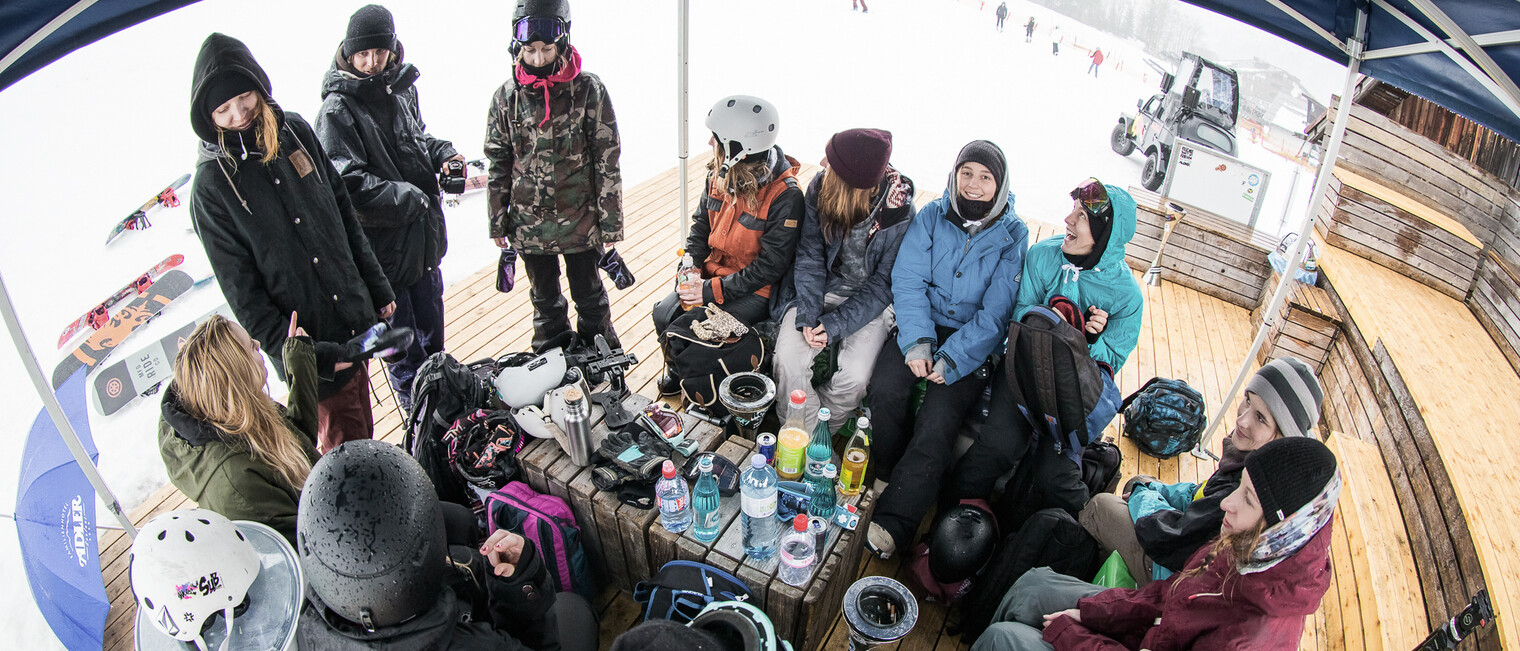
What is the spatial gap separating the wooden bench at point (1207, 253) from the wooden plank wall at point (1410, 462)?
57 cm

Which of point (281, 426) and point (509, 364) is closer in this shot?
point (281, 426)

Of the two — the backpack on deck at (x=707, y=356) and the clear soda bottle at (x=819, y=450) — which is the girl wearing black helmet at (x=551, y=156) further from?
the clear soda bottle at (x=819, y=450)

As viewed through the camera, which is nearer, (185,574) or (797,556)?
(185,574)

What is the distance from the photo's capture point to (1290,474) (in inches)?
63.5

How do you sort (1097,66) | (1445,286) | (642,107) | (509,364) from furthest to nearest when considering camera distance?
(1097,66)
(642,107)
(1445,286)
(509,364)

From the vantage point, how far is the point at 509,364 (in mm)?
3037

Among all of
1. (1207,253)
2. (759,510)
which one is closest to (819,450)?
(759,510)

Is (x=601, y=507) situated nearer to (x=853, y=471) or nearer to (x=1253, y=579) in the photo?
(x=853, y=471)

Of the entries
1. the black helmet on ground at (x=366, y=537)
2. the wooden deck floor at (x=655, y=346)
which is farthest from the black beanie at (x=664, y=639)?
the wooden deck floor at (x=655, y=346)

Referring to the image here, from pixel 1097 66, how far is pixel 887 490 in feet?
52.2

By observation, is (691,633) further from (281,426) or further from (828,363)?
(828,363)

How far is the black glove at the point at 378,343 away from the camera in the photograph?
8.77ft

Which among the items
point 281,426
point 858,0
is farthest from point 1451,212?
point 858,0

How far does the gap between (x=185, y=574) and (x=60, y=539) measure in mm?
1605
